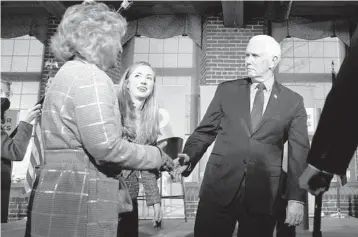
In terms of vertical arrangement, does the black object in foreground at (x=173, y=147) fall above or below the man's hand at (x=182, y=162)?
above

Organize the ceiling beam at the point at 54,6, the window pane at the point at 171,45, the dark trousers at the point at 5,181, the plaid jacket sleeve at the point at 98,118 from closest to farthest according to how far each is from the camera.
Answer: the plaid jacket sleeve at the point at 98,118 < the dark trousers at the point at 5,181 < the ceiling beam at the point at 54,6 < the window pane at the point at 171,45

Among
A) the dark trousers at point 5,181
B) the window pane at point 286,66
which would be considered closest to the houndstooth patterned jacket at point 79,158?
the dark trousers at point 5,181

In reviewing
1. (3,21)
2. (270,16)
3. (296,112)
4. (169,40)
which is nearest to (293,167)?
(296,112)

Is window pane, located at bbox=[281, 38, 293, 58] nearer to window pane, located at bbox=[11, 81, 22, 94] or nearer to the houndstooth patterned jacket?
window pane, located at bbox=[11, 81, 22, 94]

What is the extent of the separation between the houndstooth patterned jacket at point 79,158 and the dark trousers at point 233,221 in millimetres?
785

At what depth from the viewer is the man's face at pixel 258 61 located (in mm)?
2273

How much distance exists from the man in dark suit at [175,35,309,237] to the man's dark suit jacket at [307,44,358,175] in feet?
3.37

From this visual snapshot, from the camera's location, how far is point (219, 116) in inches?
91.4

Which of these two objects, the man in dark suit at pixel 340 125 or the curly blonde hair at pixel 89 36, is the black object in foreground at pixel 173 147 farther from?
the man in dark suit at pixel 340 125

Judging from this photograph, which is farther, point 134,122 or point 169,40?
point 169,40

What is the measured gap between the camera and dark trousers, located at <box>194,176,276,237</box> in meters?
2.04

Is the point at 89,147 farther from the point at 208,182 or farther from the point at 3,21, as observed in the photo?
the point at 3,21

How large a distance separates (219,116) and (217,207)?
1.80ft

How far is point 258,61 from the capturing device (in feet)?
7.50
